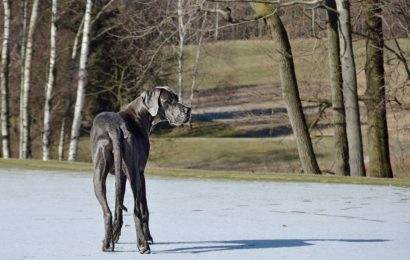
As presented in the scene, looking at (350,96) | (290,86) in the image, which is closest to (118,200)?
(350,96)

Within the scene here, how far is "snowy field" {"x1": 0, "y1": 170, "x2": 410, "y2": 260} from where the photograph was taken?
9891mm

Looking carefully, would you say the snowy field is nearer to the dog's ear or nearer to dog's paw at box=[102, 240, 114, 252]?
dog's paw at box=[102, 240, 114, 252]

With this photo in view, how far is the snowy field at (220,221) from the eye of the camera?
9891 millimetres

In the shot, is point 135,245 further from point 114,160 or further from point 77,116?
point 77,116

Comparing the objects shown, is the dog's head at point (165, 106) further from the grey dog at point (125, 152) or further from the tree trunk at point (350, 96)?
the tree trunk at point (350, 96)

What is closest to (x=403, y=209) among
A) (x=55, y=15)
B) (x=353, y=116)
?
(x=353, y=116)

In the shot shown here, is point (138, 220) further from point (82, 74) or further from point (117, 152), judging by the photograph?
point (82, 74)

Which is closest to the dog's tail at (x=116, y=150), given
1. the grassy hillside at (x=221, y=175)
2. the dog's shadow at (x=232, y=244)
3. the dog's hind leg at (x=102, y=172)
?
the dog's hind leg at (x=102, y=172)

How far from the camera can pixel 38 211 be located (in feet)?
43.4

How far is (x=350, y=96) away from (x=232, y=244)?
16436 mm

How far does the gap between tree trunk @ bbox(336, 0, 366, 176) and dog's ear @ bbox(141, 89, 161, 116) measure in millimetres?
16094

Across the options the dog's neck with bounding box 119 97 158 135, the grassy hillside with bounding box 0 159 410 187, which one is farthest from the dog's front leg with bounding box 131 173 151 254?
the grassy hillside with bounding box 0 159 410 187

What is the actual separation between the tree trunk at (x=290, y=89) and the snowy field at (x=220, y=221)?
9849mm

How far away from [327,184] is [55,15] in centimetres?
1929
